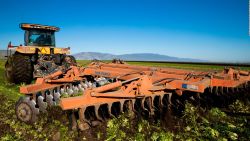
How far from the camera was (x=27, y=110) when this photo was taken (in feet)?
18.9

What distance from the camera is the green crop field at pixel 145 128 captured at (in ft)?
15.1

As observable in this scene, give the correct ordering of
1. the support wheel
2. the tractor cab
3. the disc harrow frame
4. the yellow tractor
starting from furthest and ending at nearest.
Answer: the tractor cab
the yellow tractor
the support wheel
the disc harrow frame

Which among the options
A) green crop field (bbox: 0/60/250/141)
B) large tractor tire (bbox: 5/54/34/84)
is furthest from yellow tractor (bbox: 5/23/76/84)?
green crop field (bbox: 0/60/250/141)

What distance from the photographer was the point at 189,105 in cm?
588

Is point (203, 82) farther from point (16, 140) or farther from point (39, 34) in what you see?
point (39, 34)

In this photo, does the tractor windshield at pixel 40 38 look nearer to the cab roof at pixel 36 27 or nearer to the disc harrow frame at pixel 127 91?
the cab roof at pixel 36 27

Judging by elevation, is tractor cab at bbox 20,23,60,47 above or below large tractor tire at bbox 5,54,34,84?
above

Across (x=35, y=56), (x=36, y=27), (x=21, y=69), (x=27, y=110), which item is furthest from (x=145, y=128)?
(x=36, y=27)

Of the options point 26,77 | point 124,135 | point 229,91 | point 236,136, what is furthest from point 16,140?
point 26,77

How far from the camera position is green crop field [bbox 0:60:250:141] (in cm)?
460

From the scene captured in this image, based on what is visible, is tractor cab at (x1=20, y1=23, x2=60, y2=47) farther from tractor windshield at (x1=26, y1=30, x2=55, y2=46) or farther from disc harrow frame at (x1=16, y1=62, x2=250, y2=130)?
disc harrow frame at (x1=16, y1=62, x2=250, y2=130)

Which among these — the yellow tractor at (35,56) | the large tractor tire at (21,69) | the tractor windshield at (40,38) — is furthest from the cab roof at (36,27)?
the large tractor tire at (21,69)

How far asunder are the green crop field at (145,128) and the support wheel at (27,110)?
0.13m

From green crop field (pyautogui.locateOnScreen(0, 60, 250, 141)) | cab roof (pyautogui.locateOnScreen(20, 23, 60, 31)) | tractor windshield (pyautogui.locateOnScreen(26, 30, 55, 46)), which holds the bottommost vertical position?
green crop field (pyautogui.locateOnScreen(0, 60, 250, 141))
